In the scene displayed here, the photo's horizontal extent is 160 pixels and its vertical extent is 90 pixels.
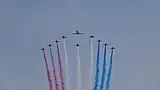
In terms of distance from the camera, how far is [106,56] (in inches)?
345

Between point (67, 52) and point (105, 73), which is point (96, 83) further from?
point (67, 52)

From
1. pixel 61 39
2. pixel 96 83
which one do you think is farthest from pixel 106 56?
pixel 61 39

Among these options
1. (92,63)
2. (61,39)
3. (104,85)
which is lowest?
(104,85)

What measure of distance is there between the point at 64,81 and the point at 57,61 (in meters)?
0.62

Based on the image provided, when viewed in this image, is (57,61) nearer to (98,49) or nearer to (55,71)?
(55,71)

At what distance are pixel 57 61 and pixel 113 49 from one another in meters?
1.68

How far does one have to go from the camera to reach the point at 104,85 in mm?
8570

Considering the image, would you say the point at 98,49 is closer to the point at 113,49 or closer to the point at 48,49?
the point at 113,49

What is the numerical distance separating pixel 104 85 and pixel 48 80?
5.31ft

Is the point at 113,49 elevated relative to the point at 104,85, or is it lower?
elevated

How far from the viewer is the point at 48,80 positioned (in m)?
8.68

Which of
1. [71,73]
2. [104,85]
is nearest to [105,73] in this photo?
[104,85]

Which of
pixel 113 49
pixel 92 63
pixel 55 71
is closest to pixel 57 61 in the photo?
pixel 55 71

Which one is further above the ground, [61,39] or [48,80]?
[61,39]
